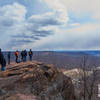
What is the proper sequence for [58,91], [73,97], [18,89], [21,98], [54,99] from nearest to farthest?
[21,98] → [18,89] → [54,99] → [58,91] → [73,97]

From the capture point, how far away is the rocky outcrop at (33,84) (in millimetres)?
11500

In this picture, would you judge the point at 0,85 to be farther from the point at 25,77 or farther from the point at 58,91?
the point at 58,91

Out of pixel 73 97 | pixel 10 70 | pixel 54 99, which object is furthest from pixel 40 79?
pixel 73 97

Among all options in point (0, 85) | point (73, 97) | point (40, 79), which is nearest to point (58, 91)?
point (40, 79)

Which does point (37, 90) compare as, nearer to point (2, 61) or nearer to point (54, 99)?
point (54, 99)

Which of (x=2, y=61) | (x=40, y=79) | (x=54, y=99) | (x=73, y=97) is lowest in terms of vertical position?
(x=73, y=97)

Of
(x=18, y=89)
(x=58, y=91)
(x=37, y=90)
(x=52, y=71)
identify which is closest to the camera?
(x=18, y=89)

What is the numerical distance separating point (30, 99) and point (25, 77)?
390 cm

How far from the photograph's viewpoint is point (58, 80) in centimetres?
1745

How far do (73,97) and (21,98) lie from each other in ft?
35.9

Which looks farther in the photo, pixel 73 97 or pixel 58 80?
pixel 73 97

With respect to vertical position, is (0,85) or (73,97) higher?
(0,85)

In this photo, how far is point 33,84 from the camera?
13.8 meters

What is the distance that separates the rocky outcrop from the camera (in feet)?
37.7
